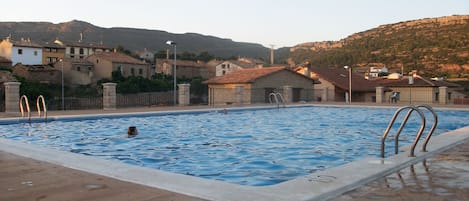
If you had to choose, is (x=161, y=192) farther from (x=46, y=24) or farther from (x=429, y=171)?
(x=46, y=24)

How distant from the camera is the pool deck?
4785 millimetres

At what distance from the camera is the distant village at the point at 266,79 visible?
124ft

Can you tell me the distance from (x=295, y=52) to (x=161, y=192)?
391ft

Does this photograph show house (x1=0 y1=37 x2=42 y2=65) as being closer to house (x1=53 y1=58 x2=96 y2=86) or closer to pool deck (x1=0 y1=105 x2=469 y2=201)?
house (x1=53 y1=58 x2=96 y2=86)

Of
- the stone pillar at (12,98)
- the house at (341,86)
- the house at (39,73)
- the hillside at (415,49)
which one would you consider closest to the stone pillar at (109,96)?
the stone pillar at (12,98)

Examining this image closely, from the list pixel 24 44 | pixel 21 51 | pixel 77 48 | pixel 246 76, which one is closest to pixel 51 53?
pixel 24 44

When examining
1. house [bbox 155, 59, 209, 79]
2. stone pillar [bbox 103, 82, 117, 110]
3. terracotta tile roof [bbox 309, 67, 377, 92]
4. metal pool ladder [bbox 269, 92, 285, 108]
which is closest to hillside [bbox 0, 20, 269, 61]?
house [bbox 155, 59, 209, 79]

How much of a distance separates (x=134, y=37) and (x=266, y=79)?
115 meters

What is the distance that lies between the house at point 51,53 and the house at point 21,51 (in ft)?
5.18

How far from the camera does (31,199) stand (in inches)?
182

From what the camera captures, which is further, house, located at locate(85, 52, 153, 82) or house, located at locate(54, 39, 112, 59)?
house, located at locate(54, 39, 112, 59)

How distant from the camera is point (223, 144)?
11.4m

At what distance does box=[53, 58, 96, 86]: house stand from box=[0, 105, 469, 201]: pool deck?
56.6 m

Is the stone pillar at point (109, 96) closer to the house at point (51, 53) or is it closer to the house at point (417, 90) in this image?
the house at point (417, 90)
